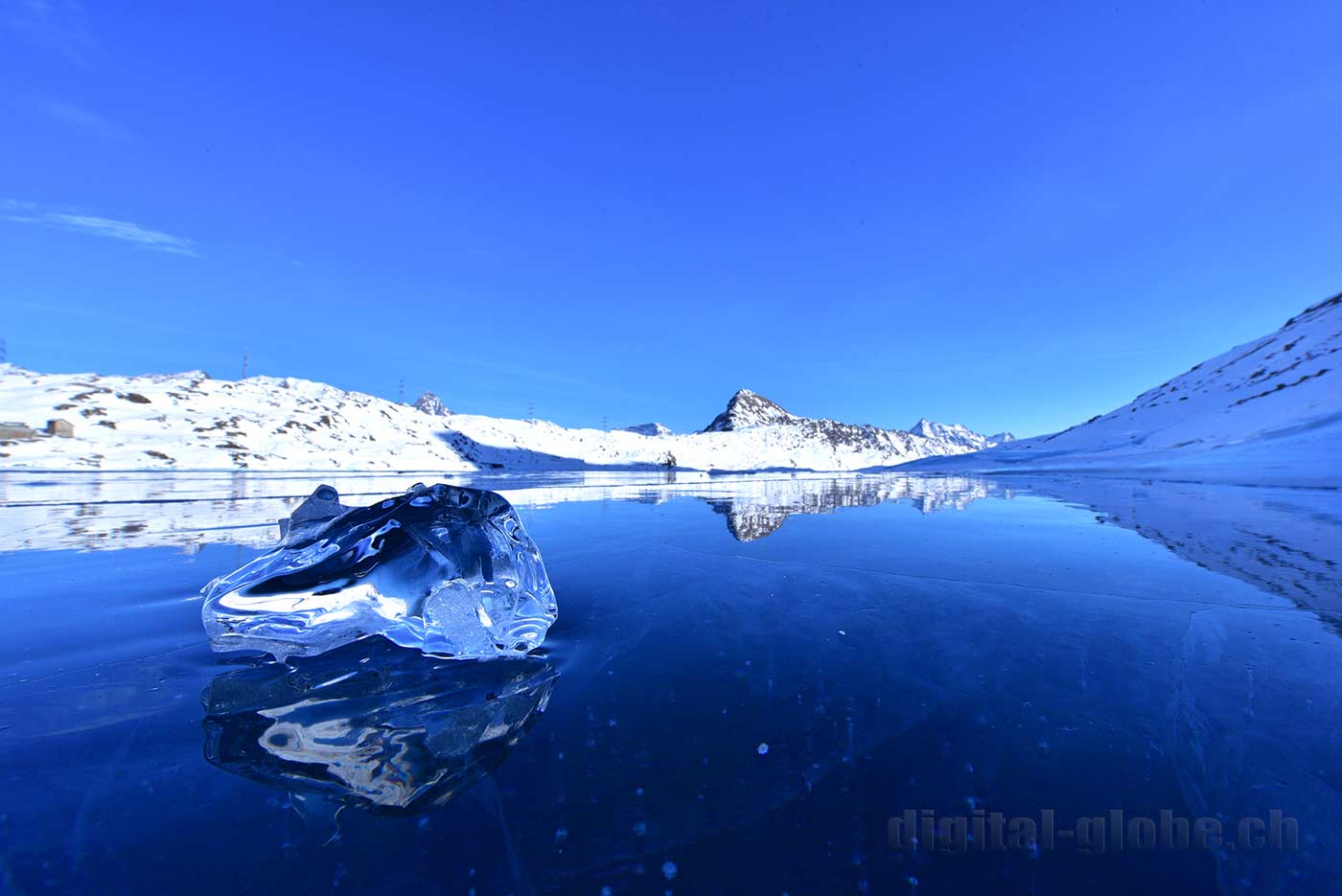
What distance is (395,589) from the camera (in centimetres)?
287

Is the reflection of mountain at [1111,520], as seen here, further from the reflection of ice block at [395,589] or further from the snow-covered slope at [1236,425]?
the snow-covered slope at [1236,425]

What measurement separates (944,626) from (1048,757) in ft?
4.75

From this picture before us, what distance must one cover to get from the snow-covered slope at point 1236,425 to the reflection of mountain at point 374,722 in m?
24.1

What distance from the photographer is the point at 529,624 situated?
2.96m

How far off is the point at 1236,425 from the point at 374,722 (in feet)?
144

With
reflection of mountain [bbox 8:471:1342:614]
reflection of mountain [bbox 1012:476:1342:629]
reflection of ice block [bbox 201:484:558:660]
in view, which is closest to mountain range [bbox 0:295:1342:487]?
reflection of mountain [bbox 1012:476:1342:629]

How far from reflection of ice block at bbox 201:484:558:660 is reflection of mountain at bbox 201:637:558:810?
160 millimetres

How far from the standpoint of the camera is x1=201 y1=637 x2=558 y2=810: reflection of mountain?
5.43 ft

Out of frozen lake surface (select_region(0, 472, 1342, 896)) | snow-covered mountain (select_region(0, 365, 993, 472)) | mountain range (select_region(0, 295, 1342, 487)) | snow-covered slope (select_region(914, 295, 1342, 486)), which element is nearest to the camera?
frozen lake surface (select_region(0, 472, 1342, 896))

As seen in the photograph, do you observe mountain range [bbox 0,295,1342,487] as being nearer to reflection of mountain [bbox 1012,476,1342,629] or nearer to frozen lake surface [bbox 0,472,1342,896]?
reflection of mountain [bbox 1012,476,1342,629]

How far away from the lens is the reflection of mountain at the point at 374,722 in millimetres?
1655

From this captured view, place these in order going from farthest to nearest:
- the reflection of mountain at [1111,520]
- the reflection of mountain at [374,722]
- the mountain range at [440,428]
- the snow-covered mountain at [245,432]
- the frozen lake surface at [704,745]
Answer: the snow-covered mountain at [245,432], the mountain range at [440,428], the reflection of mountain at [1111,520], the reflection of mountain at [374,722], the frozen lake surface at [704,745]

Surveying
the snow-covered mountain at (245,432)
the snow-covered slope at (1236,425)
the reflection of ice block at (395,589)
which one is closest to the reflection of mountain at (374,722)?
the reflection of ice block at (395,589)

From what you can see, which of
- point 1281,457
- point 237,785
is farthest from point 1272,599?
point 1281,457
